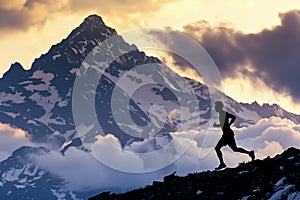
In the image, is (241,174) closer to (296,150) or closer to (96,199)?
(296,150)

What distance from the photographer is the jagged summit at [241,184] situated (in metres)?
20.5

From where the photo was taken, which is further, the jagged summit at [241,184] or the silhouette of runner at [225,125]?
the silhouette of runner at [225,125]

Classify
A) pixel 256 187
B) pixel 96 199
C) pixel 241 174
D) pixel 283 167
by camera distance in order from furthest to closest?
pixel 96 199
pixel 241 174
pixel 283 167
pixel 256 187

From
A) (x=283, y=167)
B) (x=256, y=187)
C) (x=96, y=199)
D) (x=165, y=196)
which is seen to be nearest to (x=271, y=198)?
(x=256, y=187)

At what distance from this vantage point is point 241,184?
2355 centimetres

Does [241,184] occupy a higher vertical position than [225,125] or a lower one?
lower

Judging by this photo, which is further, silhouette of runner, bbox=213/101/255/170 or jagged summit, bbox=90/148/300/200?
silhouette of runner, bbox=213/101/255/170

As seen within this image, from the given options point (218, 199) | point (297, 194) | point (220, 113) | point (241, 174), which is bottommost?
point (297, 194)

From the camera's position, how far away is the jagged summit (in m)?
20.5

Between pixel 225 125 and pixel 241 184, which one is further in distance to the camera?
pixel 225 125

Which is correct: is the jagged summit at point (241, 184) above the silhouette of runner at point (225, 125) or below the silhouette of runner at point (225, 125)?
below

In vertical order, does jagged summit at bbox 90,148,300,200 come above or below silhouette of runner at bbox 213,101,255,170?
below

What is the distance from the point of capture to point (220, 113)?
30.6 m

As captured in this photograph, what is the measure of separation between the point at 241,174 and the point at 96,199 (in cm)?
766
